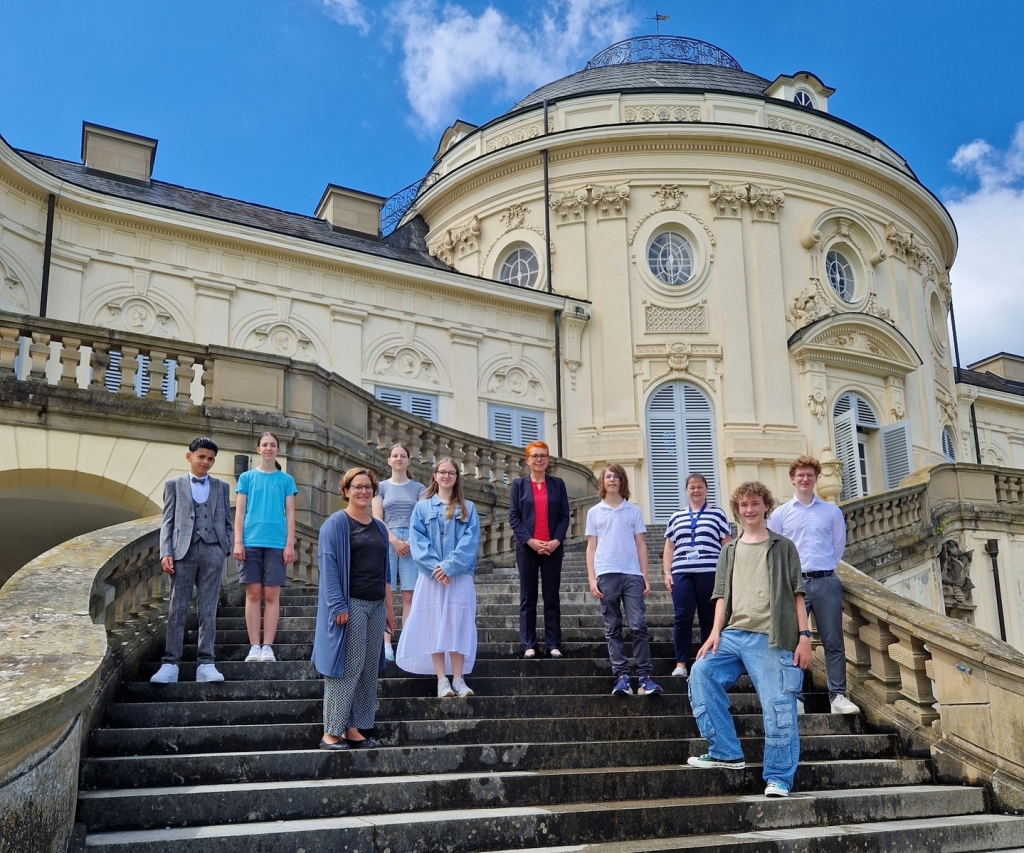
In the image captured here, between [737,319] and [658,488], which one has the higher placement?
[737,319]

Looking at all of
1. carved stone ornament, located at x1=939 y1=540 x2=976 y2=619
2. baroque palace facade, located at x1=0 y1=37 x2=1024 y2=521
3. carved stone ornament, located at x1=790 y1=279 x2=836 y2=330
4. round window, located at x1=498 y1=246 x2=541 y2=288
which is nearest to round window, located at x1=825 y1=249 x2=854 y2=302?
baroque palace facade, located at x1=0 y1=37 x2=1024 y2=521

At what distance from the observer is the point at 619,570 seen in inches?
297

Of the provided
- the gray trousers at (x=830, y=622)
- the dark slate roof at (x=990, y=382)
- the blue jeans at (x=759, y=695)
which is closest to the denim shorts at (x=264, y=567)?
the blue jeans at (x=759, y=695)

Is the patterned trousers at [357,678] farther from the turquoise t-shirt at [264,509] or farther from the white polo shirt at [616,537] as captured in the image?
the white polo shirt at [616,537]

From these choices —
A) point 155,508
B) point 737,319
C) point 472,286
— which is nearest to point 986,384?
point 737,319

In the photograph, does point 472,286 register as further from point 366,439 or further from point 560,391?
point 366,439

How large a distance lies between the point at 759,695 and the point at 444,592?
215 cm

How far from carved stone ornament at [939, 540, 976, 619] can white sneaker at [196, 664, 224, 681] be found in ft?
44.7

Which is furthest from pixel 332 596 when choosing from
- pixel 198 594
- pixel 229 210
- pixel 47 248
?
pixel 229 210

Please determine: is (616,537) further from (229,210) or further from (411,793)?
(229,210)

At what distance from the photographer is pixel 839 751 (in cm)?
693

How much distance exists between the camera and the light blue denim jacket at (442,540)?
7.10 m

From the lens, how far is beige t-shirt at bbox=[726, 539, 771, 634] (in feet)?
20.0

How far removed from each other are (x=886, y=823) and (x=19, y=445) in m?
8.43
